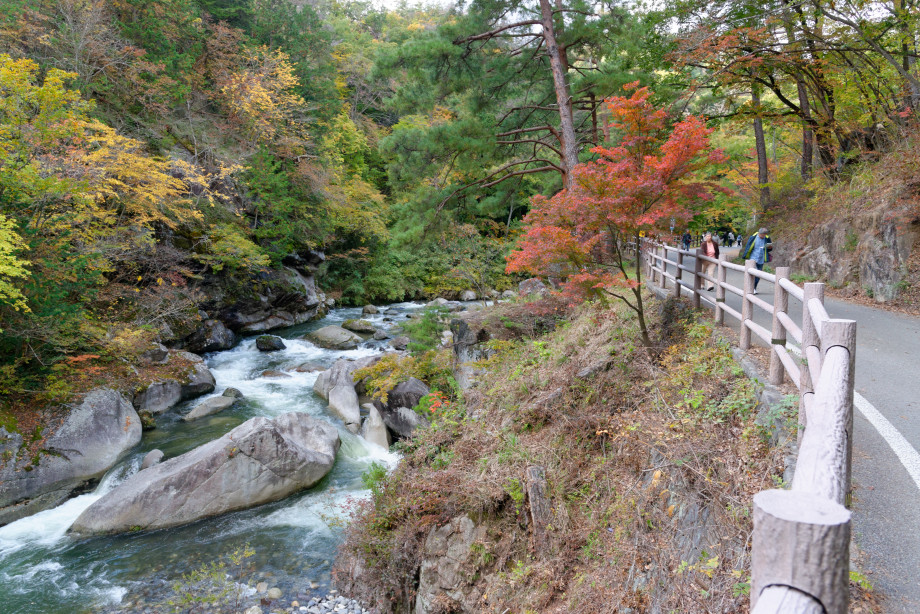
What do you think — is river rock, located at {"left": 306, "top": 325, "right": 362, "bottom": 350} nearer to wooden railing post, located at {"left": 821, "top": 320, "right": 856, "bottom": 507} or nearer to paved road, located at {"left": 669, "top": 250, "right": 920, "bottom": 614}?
paved road, located at {"left": 669, "top": 250, "right": 920, "bottom": 614}

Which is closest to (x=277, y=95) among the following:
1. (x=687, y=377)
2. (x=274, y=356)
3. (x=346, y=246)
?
(x=346, y=246)

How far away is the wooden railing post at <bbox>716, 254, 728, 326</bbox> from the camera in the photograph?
6684mm

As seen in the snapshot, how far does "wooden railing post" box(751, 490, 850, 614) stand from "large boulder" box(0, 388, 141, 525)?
10.5 m

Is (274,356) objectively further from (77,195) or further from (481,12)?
(481,12)

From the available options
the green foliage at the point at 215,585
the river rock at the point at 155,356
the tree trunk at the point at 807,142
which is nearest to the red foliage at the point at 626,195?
the green foliage at the point at 215,585

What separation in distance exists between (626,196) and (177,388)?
10928 mm

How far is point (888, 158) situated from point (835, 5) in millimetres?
3718

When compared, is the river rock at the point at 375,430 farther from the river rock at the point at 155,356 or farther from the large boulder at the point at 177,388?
the river rock at the point at 155,356

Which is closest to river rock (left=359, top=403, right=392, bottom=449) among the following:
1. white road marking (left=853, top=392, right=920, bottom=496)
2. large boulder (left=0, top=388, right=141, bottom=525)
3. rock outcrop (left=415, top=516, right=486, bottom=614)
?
large boulder (left=0, top=388, right=141, bottom=525)

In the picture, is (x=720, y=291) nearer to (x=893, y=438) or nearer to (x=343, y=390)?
(x=893, y=438)

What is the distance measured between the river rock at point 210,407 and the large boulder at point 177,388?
0.76m

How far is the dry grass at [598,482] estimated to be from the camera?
12.6 feet

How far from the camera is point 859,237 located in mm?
11523

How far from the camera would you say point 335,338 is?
1678 centimetres
